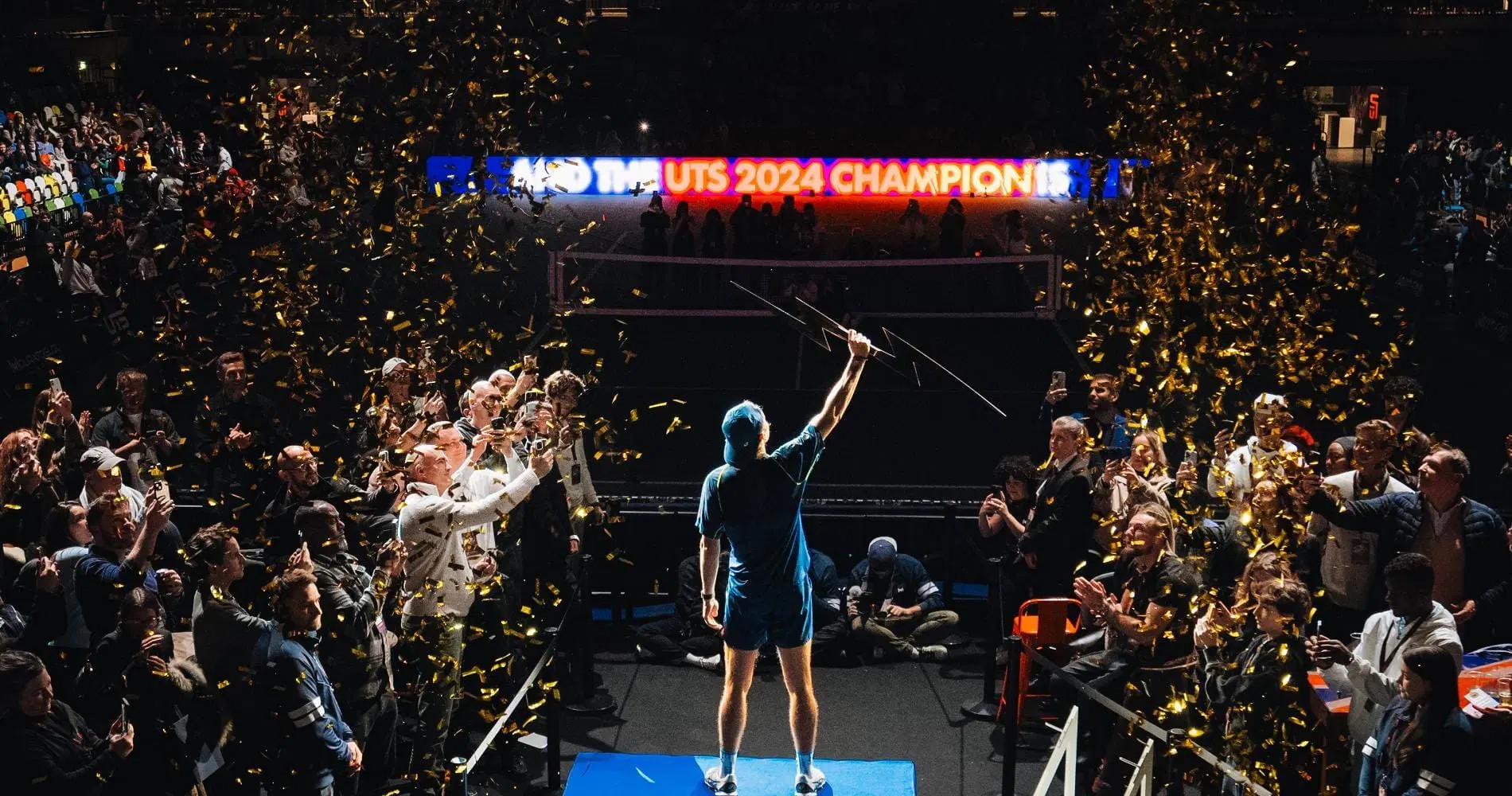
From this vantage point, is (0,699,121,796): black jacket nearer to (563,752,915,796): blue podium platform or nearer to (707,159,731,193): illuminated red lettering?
(563,752,915,796): blue podium platform

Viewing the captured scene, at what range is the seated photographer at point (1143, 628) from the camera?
19.6 feet

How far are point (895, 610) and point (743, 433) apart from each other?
276cm

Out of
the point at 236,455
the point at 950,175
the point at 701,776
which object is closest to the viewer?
the point at 236,455

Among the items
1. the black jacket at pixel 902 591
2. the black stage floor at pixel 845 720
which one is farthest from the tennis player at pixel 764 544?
the black jacket at pixel 902 591

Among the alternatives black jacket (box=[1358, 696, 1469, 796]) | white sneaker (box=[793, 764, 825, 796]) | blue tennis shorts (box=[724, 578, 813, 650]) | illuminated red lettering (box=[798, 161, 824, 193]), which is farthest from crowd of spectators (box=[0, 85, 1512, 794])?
illuminated red lettering (box=[798, 161, 824, 193])

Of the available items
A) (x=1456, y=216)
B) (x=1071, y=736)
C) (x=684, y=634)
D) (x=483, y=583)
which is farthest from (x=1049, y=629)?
(x=1456, y=216)

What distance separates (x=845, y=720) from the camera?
23.7 feet

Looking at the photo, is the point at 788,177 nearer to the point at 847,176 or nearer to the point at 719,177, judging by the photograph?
the point at 847,176

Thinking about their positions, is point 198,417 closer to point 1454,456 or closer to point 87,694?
point 87,694

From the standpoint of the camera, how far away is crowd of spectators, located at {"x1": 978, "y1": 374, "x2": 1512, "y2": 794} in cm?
496

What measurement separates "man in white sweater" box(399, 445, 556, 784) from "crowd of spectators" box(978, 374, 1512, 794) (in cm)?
244

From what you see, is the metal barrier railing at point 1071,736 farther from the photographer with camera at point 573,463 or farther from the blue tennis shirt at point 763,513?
the photographer with camera at point 573,463

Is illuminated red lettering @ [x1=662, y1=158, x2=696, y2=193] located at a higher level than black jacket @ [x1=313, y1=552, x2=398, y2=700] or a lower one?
higher

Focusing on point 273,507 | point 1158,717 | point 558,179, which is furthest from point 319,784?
point 558,179
